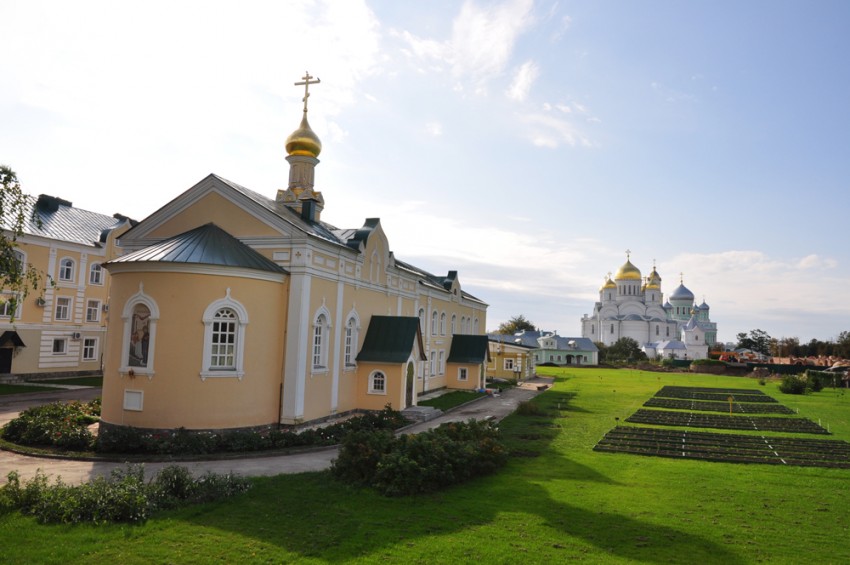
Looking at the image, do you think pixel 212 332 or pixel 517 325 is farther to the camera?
pixel 517 325

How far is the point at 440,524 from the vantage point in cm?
936

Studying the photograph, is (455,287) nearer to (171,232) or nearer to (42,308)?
(171,232)

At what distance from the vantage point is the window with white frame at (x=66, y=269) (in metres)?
30.8

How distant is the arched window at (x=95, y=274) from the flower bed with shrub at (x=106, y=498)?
84.4ft

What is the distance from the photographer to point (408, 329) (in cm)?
2262

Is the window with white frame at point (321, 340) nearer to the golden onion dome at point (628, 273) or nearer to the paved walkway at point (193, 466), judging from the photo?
the paved walkway at point (193, 466)

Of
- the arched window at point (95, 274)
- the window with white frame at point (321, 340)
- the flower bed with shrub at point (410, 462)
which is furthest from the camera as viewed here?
the arched window at point (95, 274)

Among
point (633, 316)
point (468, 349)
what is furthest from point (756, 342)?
point (468, 349)

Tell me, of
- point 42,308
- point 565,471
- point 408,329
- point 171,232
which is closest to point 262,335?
point 171,232

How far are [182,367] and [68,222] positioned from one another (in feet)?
76.7

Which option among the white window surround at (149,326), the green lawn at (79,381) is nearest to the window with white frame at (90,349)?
the green lawn at (79,381)

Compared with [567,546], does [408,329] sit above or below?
above

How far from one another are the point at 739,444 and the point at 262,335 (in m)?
15.5

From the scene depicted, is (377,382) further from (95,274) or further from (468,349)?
(95,274)
